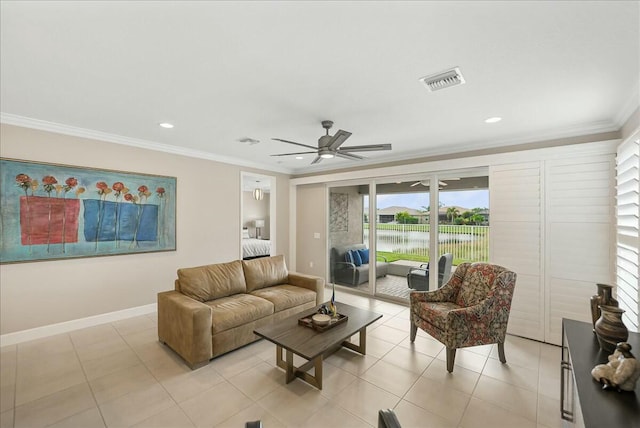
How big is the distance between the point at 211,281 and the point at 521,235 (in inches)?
156

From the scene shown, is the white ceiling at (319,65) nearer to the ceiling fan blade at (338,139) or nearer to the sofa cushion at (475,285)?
the ceiling fan blade at (338,139)

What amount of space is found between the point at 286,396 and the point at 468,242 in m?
3.28

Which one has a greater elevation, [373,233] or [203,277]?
[373,233]

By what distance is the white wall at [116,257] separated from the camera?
10.1ft

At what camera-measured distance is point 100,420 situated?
1936 millimetres

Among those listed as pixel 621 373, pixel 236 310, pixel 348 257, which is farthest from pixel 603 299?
pixel 348 257

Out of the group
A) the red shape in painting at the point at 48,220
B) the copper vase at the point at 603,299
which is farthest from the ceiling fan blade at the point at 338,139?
the red shape in painting at the point at 48,220

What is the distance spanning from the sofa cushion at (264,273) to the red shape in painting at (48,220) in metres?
2.18

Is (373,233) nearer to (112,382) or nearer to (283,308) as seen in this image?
(283,308)

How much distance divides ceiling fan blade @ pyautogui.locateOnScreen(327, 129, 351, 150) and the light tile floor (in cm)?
225

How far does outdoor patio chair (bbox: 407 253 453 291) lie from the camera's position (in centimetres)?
420

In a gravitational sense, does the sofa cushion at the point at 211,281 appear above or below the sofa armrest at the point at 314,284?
above

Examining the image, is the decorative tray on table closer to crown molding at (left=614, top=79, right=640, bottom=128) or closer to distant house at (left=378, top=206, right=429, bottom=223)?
distant house at (left=378, top=206, right=429, bottom=223)

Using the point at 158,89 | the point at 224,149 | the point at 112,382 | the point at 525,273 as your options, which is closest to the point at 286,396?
the point at 112,382
